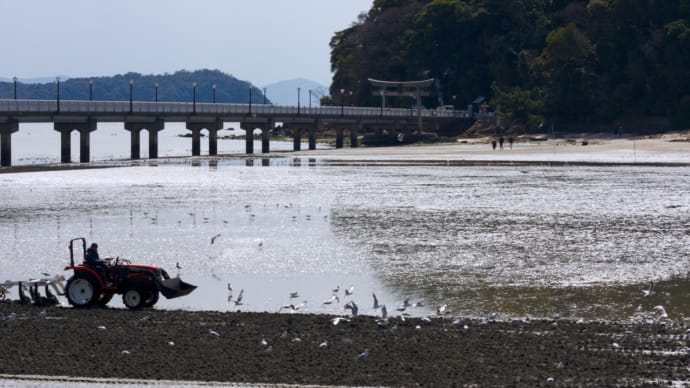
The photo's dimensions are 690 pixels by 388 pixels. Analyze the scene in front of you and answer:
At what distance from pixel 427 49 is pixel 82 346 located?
369 feet

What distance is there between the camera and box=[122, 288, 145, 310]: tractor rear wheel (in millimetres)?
20531

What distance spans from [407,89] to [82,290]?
10789 cm

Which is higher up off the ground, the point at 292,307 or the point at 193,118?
the point at 193,118

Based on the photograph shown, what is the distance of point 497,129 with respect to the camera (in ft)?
375

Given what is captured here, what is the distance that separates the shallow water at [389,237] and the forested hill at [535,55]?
52640 millimetres

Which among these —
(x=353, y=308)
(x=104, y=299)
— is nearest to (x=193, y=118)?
(x=104, y=299)


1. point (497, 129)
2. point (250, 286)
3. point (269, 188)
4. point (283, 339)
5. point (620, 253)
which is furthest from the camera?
point (497, 129)

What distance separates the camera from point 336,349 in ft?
55.6

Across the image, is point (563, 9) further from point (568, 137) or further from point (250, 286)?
point (250, 286)

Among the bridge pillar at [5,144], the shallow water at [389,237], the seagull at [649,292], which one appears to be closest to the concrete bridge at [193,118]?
the bridge pillar at [5,144]

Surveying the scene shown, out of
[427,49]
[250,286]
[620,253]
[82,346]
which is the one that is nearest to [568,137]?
[427,49]

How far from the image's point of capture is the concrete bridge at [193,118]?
74438mm

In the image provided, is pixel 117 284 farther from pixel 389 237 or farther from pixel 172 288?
pixel 389 237

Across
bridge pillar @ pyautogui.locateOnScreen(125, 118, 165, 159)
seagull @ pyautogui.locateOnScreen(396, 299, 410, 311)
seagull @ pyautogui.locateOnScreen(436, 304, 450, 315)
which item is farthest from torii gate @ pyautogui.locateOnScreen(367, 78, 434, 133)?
seagull @ pyautogui.locateOnScreen(436, 304, 450, 315)
